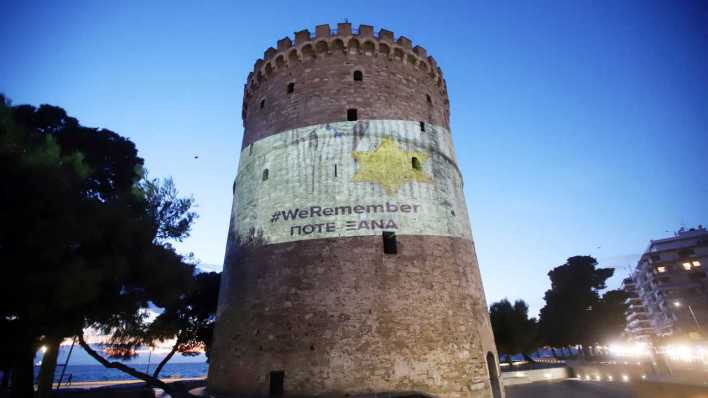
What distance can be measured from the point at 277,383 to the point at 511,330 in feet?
99.1

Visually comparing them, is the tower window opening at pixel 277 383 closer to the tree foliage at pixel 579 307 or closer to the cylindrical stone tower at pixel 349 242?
the cylindrical stone tower at pixel 349 242

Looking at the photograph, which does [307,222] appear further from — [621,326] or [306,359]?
[621,326]

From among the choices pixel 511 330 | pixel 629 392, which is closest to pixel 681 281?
pixel 511 330

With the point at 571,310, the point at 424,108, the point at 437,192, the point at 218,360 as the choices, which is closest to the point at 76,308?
the point at 218,360

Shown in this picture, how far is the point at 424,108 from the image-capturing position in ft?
50.9

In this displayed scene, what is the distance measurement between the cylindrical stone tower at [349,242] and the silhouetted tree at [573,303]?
3122 centimetres

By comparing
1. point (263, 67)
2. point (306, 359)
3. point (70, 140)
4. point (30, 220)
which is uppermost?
point (263, 67)

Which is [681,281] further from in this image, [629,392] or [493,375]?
[493,375]

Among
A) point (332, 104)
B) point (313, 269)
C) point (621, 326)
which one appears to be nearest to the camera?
point (313, 269)

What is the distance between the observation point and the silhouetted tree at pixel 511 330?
34.6 meters

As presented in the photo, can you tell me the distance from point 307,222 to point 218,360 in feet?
17.6

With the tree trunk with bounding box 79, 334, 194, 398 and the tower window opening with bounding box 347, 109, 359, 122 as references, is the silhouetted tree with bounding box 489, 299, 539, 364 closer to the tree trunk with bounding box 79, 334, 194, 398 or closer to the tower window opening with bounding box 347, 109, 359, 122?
the tower window opening with bounding box 347, 109, 359, 122

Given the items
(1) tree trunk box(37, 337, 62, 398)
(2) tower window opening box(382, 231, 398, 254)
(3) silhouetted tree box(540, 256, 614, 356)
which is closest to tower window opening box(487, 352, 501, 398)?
(2) tower window opening box(382, 231, 398, 254)

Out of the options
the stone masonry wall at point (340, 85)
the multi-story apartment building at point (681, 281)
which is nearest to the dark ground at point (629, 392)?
the stone masonry wall at point (340, 85)
